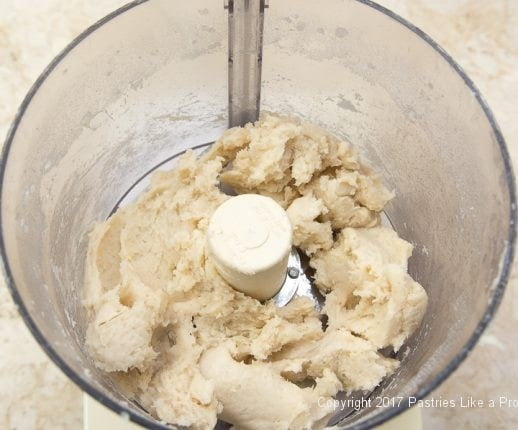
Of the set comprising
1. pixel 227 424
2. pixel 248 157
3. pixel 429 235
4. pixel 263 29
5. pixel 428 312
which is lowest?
pixel 227 424

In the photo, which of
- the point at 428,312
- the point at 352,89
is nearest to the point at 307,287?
the point at 428,312

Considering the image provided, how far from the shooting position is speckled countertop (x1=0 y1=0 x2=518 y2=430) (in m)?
0.89

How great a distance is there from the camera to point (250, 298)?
82cm

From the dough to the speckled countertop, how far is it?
20 centimetres

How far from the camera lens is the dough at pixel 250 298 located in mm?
720

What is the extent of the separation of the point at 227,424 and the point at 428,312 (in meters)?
0.30

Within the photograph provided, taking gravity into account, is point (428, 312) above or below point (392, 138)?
below

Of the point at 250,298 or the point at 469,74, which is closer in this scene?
the point at 250,298

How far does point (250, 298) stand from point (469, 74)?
2.00ft

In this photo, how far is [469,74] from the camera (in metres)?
1.10

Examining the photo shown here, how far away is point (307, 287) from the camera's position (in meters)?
0.90

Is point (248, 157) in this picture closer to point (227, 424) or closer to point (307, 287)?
point (307, 287)

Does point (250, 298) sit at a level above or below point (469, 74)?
below

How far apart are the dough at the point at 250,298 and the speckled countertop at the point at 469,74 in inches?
8.0
